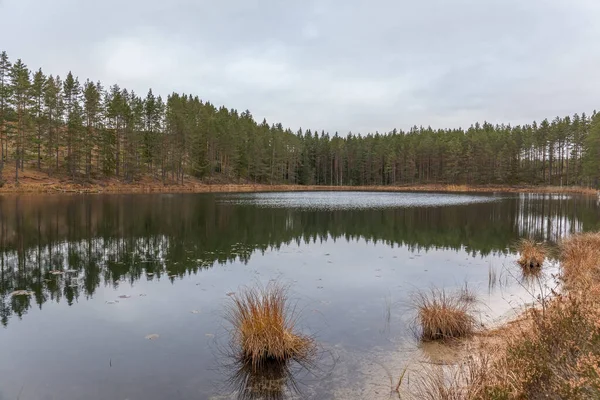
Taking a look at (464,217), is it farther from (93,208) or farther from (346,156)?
(346,156)

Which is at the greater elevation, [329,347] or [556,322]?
[556,322]

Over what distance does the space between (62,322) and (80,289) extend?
9.58 feet

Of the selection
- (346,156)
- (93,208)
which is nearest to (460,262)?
(93,208)

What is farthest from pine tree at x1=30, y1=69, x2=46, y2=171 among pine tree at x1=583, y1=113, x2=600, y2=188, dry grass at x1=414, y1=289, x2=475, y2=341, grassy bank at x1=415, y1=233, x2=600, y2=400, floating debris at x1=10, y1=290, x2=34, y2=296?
pine tree at x1=583, y1=113, x2=600, y2=188

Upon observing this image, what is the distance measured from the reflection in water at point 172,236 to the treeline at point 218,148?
3392 cm

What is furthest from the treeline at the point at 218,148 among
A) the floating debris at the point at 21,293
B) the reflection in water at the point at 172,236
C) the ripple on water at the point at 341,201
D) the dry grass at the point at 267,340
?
the dry grass at the point at 267,340

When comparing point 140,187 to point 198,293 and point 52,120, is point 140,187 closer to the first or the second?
point 52,120

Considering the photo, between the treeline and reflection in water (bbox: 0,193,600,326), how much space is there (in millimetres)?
33920

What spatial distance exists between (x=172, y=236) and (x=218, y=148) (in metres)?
65.0

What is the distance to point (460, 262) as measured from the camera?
1711cm

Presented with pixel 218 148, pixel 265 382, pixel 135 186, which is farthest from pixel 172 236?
pixel 218 148

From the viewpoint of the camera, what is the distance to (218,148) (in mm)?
85000

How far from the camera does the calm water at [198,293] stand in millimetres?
6719

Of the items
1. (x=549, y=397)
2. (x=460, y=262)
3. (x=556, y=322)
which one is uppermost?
(x=556, y=322)
